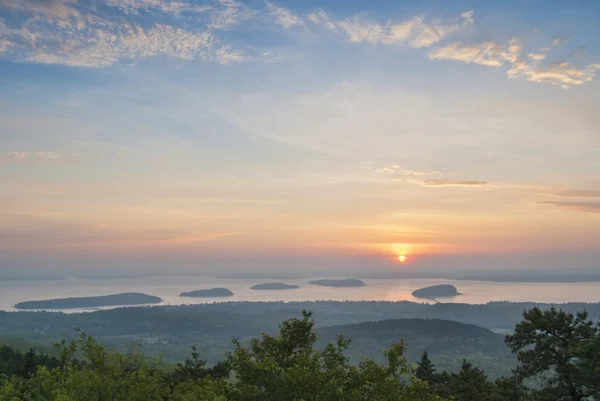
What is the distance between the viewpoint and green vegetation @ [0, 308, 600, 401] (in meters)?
20.6

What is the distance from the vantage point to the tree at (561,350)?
34.7 m

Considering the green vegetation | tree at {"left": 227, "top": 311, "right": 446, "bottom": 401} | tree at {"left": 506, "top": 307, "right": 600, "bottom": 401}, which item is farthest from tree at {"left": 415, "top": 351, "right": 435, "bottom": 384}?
tree at {"left": 227, "top": 311, "right": 446, "bottom": 401}

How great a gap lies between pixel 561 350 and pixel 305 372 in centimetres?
2843

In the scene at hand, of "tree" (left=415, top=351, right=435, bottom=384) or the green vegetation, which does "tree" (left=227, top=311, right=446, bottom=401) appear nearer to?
the green vegetation

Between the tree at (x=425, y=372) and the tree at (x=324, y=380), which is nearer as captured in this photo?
the tree at (x=324, y=380)

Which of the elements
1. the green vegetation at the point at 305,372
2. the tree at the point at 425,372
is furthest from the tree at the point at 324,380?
the tree at the point at 425,372

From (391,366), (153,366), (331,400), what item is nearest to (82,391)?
(153,366)

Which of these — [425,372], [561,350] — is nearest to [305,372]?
[561,350]

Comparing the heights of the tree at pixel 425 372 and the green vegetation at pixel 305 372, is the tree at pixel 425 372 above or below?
below

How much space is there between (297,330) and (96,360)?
11973 millimetres

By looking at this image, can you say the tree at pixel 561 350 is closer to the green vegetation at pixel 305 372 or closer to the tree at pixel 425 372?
the green vegetation at pixel 305 372

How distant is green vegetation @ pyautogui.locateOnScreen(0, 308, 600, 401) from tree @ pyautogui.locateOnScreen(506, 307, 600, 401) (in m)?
0.08

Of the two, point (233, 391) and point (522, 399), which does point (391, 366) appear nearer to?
point (233, 391)

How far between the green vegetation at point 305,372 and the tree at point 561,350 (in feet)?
0.25
